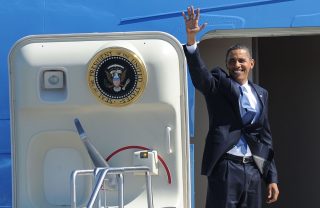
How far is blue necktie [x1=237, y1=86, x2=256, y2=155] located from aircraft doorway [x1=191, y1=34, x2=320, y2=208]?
1841 mm

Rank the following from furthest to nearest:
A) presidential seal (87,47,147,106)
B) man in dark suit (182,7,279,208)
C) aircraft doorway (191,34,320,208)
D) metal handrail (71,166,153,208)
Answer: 1. aircraft doorway (191,34,320,208)
2. man in dark suit (182,7,279,208)
3. presidential seal (87,47,147,106)
4. metal handrail (71,166,153,208)

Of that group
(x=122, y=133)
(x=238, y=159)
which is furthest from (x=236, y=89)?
(x=122, y=133)

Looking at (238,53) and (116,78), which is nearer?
(116,78)

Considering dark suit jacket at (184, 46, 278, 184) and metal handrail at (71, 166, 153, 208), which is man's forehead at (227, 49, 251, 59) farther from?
metal handrail at (71, 166, 153, 208)

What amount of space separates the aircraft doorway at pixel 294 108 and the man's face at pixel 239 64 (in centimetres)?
183

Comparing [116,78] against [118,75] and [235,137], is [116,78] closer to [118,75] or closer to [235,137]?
[118,75]

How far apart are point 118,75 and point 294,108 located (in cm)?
275

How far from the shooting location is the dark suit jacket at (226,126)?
321 centimetres

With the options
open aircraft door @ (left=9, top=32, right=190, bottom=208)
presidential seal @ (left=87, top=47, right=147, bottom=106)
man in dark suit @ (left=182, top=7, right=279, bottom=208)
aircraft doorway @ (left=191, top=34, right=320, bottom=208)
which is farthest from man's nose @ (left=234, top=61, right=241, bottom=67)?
aircraft doorway @ (left=191, top=34, right=320, bottom=208)

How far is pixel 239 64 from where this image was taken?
128 inches

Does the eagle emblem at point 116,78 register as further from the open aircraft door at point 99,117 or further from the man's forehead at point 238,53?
the man's forehead at point 238,53

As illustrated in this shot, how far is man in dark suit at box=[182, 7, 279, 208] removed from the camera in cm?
319

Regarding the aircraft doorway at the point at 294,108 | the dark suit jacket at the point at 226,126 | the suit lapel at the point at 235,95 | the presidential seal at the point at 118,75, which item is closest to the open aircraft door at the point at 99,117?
the presidential seal at the point at 118,75

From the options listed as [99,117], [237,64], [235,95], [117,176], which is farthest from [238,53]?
[117,176]
